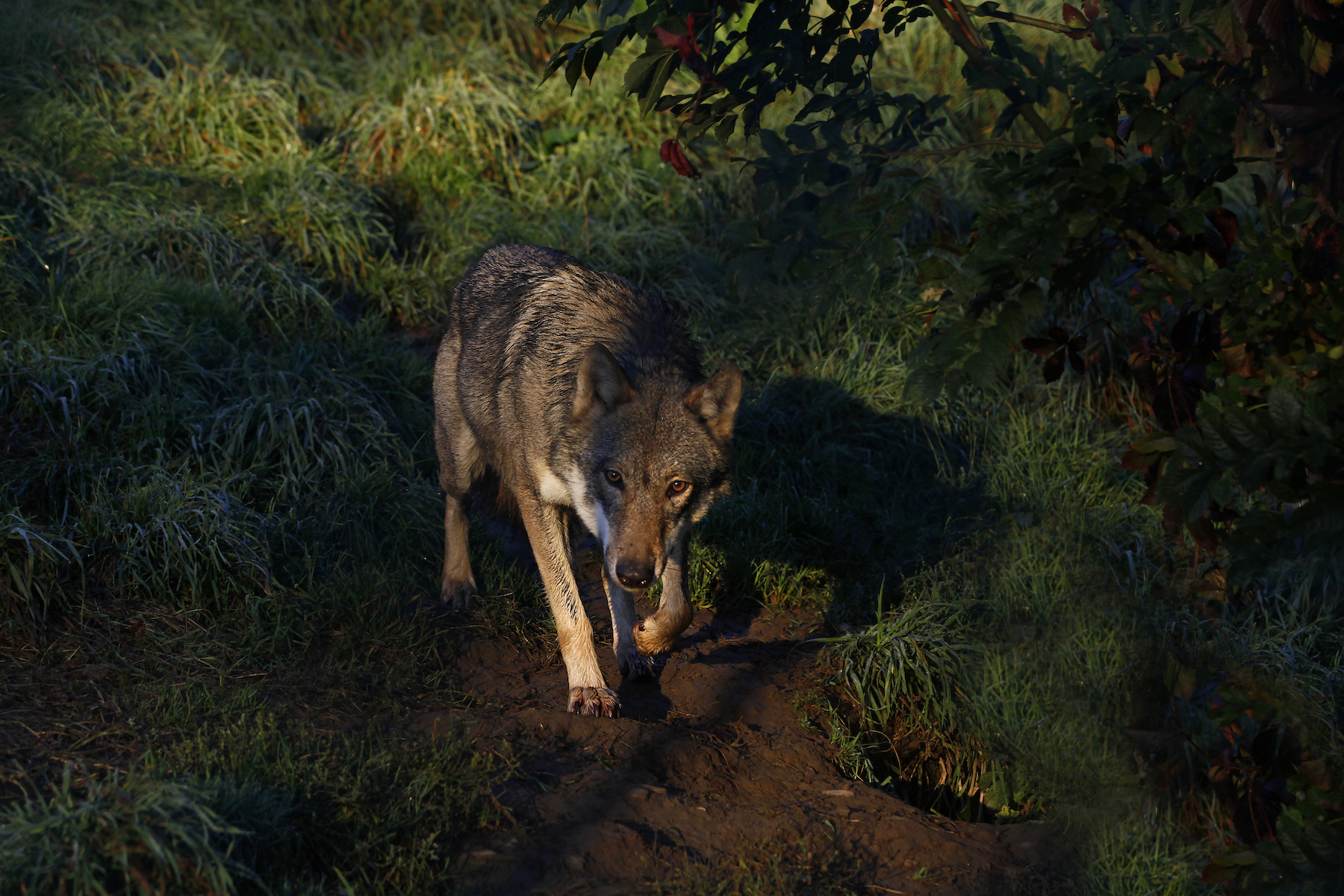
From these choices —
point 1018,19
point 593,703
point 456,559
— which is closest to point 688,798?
point 593,703

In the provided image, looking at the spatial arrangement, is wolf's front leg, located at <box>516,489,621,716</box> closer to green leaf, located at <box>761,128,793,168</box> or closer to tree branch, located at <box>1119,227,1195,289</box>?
green leaf, located at <box>761,128,793,168</box>

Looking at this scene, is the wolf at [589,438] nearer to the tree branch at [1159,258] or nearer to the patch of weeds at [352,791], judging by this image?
the patch of weeds at [352,791]

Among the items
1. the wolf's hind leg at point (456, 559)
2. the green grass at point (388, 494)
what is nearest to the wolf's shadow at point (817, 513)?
the green grass at point (388, 494)

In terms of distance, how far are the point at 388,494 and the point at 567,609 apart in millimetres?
1786

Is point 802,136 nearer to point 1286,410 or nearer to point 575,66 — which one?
point 575,66

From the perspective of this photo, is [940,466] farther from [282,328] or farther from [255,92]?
[255,92]

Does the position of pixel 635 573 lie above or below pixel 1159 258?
below

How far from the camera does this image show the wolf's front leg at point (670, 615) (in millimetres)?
4801

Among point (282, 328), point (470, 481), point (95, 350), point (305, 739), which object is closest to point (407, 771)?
point (305, 739)

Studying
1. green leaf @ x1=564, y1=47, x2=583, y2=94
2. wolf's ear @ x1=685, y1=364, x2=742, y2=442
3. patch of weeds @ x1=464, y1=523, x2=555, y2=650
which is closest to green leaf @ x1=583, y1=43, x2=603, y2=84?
green leaf @ x1=564, y1=47, x2=583, y2=94

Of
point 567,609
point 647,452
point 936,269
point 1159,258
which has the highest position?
point 936,269

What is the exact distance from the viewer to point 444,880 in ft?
10.9

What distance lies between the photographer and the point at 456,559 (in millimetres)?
5859

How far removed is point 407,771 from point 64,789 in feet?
3.56
